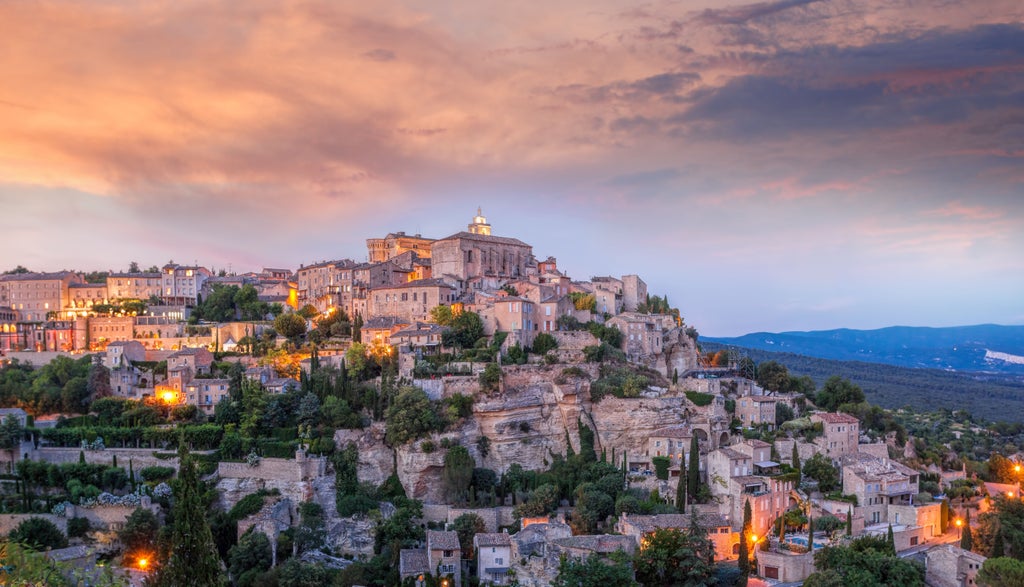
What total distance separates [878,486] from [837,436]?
378 cm

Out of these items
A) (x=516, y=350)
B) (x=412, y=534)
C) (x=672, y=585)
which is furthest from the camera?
(x=516, y=350)

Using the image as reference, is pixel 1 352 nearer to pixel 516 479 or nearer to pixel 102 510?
pixel 102 510

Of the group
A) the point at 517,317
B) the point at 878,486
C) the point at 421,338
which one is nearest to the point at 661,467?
the point at 878,486

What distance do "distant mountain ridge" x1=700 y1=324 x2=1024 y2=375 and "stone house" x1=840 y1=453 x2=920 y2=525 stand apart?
309ft

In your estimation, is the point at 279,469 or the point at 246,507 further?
the point at 279,469

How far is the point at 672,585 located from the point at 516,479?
30.9 ft

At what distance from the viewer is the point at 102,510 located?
33188 millimetres

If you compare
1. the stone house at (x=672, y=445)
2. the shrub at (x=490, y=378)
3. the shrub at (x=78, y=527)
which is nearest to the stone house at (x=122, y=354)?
the shrub at (x=78, y=527)

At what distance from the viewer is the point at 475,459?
36812mm

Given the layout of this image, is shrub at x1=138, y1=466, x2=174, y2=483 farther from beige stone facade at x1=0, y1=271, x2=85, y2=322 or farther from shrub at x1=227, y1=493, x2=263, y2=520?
beige stone facade at x1=0, y1=271, x2=85, y2=322

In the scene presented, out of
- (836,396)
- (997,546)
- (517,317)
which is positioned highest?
(517,317)

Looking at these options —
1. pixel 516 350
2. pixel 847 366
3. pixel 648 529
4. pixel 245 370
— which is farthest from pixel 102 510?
pixel 847 366

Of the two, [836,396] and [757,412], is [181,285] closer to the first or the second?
[757,412]

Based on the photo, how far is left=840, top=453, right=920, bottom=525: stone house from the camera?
3391 cm
